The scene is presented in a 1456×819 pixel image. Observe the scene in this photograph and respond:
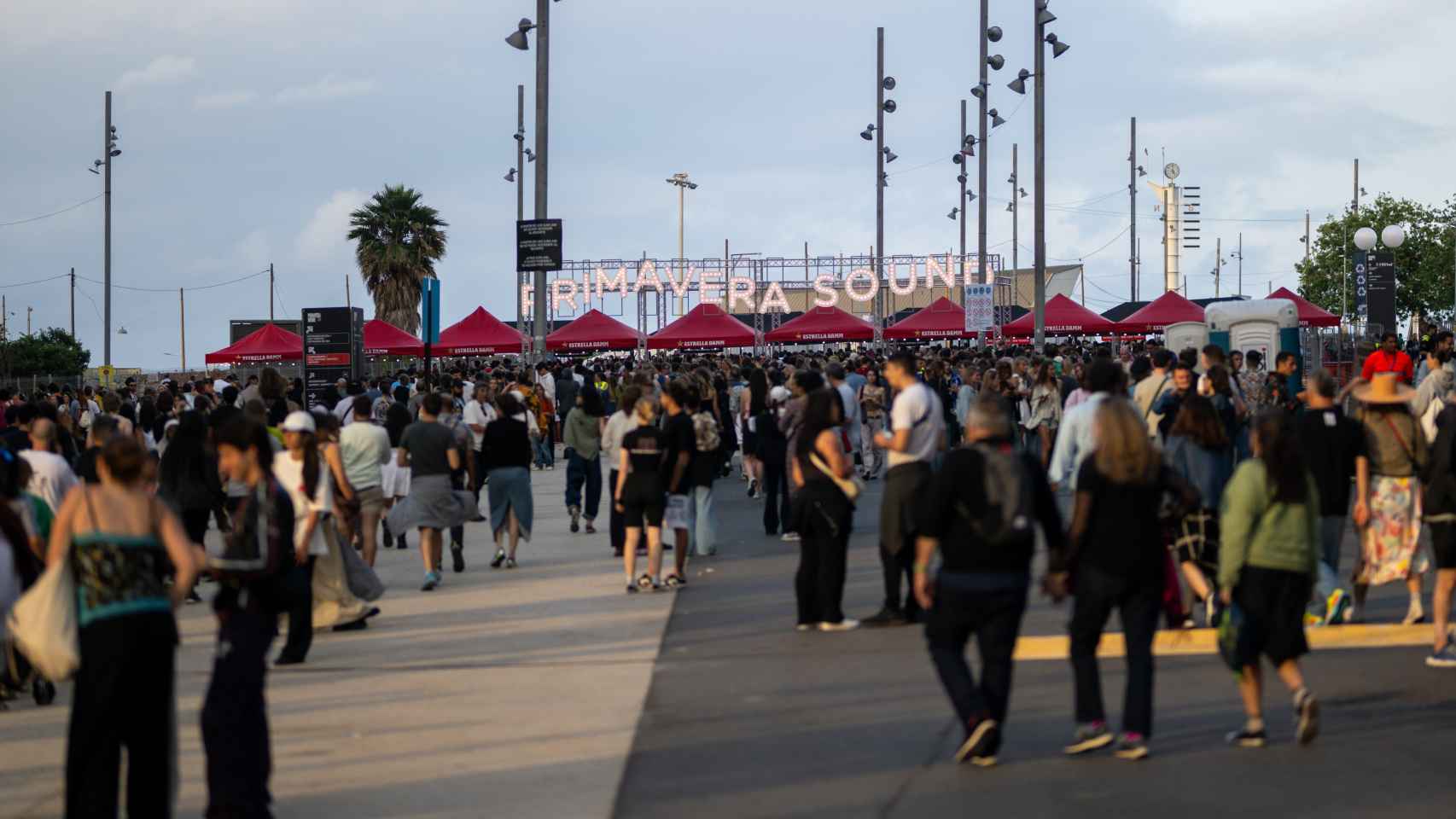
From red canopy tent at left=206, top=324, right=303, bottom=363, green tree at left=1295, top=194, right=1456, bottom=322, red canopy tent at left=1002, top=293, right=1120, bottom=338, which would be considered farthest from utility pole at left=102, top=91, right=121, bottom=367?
green tree at left=1295, top=194, right=1456, bottom=322

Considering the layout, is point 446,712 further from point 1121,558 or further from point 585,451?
point 585,451

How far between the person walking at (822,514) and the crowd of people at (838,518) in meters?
0.02

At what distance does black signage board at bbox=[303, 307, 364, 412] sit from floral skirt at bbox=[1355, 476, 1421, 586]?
20596 millimetres

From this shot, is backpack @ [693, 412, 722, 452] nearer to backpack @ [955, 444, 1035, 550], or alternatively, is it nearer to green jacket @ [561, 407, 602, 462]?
green jacket @ [561, 407, 602, 462]

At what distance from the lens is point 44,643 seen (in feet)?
19.8

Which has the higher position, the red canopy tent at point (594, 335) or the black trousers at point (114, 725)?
the red canopy tent at point (594, 335)

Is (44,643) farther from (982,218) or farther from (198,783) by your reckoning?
(982,218)

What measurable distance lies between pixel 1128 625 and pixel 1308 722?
1026 mm

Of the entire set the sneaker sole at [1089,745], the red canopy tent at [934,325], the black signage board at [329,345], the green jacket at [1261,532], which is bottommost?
the sneaker sole at [1089,745]

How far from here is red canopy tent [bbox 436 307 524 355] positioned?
43.6 metres

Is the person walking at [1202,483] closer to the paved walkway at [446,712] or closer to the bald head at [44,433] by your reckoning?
the paved walkway at [446,712]

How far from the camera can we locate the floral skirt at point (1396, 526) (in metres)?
10.6

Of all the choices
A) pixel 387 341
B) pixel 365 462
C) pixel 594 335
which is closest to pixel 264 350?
pixel 387 341

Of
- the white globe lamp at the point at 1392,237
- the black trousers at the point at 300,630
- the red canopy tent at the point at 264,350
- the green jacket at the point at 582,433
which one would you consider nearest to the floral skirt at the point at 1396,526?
the black trousers at the point at 300,630
